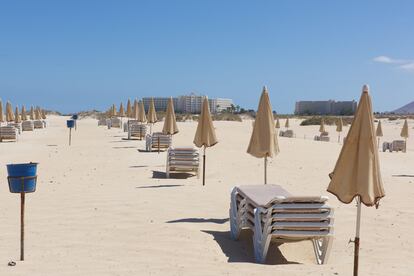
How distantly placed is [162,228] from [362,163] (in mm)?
3338

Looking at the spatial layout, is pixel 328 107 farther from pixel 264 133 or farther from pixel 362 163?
pixel 362 163

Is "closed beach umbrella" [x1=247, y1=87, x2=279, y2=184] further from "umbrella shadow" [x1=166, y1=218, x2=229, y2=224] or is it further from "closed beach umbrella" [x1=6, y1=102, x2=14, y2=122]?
"closed beach umbrella" [x1=6, y1=102, x2=14, y2=122]

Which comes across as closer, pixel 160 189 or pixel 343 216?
pixel 343 216

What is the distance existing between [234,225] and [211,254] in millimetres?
1008

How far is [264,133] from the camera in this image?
803 centimetres

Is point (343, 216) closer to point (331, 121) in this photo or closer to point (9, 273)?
point (9, 273)

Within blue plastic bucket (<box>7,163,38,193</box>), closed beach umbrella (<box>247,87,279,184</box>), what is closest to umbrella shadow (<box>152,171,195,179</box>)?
closed beach umbrella (<box>247,87,279,184</box>)

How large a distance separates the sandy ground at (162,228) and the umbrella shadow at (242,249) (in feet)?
0.05

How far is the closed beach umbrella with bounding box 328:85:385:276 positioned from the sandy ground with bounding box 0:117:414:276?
104 cm

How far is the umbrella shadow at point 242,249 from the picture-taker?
5.88m

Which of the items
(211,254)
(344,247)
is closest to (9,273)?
(211,254)

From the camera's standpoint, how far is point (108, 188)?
413 inches

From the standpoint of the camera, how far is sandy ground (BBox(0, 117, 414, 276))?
529 cm

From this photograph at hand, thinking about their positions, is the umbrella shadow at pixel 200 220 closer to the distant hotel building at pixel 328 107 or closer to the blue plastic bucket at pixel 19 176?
the blue plastic bucket at pixel 19 176
